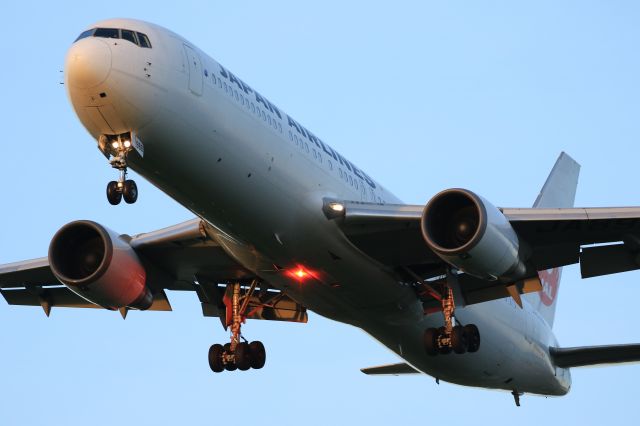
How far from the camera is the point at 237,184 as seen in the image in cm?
2502

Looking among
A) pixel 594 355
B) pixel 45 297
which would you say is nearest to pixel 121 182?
pixel 45 297

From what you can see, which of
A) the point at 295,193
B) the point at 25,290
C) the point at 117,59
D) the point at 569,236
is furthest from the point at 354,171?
the point at 25,290

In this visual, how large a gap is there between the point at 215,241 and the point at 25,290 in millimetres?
7413

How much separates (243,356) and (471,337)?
5.70 meters

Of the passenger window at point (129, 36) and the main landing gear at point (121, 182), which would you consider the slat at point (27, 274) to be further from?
the passenger window at point (129, 36)

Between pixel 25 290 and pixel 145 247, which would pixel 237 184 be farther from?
pixel 25 290

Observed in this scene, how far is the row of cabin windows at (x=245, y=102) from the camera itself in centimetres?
2522

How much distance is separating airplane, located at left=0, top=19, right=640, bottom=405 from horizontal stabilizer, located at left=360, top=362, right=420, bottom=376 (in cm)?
238

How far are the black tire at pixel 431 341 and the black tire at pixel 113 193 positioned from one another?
939cm

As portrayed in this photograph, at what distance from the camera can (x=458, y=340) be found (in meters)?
28.7

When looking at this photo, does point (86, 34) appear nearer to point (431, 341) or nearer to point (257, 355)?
point (257, 355)

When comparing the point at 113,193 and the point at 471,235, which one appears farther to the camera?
the point at 471,235

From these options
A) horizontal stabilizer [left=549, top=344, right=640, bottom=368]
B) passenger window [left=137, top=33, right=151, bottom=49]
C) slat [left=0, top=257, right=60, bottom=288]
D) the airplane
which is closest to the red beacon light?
the airplane

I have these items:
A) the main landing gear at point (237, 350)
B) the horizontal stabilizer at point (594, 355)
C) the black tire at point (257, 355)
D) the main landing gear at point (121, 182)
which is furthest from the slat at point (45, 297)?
the horizontal stabilizer at point (594, 355)
